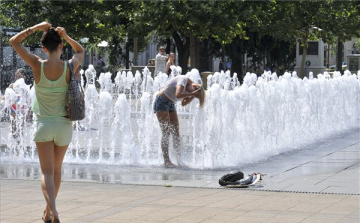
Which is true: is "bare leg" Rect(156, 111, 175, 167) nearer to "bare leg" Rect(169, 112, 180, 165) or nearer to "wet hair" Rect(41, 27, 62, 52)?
"bare leg" Rect(169, 112, 180, 165)

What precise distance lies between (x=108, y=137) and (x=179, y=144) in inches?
184

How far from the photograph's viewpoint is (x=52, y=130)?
6680 mm

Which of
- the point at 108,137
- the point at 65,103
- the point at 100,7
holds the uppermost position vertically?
the point at 100,7

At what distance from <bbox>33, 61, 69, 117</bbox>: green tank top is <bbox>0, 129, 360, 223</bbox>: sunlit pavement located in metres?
1.17

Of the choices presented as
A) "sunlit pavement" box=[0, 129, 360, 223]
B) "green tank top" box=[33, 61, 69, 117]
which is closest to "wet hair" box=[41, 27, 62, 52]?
"green tank top" box=[33, 61, 69, 117]

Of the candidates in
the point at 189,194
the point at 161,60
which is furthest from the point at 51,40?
the point at 161,60

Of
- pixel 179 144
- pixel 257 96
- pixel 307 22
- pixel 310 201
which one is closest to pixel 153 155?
pixel 179 144

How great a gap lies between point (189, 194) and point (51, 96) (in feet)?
8.94

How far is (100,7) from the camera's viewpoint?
34.0m

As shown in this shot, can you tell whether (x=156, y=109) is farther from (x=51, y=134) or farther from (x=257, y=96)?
(x=51, y=134)

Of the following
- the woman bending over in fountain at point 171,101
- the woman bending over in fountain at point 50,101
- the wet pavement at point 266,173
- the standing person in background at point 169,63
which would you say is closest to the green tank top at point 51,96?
the woman bending over in fountain at point 50,101

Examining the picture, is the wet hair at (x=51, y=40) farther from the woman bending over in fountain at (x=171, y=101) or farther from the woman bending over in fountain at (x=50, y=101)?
the woman bending over in fountain at (x=171, y=101)

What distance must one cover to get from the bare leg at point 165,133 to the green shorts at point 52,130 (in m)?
4.61

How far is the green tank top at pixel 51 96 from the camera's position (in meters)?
6.68
